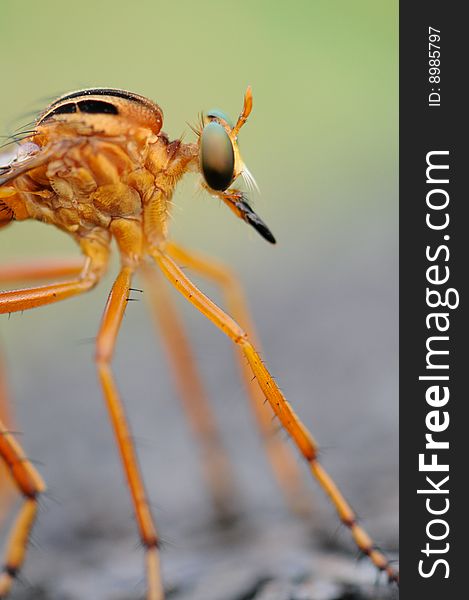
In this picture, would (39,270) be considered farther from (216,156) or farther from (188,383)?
(216,156)

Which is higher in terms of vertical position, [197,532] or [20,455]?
[20,455]

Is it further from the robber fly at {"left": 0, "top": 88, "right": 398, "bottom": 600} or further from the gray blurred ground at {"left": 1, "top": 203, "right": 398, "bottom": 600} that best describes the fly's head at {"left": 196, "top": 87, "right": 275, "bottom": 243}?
the gray blurred ground at {"left": 1, "top": 203, "right": 398, "bottom": 600}

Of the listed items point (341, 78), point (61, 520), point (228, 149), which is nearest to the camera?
point (228, 149)

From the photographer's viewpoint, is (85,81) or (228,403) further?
(85,81)

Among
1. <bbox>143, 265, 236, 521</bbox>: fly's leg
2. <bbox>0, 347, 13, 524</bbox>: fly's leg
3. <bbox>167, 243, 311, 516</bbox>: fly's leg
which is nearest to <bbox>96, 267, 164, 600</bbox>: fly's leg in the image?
<bbox>167, 243, 311, 516</bbox>: fly's leg

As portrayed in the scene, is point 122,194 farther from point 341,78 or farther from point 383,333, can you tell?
point 341,78

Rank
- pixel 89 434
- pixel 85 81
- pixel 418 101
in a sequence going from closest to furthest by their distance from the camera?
pixel 418 101, pixel 89 434, pixel 85 81

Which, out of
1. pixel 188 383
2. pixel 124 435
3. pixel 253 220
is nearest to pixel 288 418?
pixel 124 435

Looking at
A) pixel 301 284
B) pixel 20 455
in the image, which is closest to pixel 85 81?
pixel 301 284
